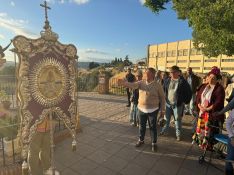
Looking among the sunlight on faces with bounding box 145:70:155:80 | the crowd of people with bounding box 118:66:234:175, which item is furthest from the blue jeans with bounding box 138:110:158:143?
the sunlight on faces with bounding box 145:70:155:80

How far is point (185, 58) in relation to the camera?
209ft

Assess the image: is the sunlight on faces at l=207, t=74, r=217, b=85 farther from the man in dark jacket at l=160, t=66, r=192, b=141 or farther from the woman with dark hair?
the man in dark jacket at l=160, t=66, r=192, b=141

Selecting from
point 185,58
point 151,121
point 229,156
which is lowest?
point 229,156

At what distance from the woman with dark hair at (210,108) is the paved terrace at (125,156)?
62cm

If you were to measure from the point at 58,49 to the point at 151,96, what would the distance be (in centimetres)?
247

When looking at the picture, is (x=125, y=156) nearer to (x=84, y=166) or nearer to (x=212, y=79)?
(x=84, y=166)

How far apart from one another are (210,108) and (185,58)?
6421cm

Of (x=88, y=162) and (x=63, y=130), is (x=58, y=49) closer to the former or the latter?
(x=88, y=162)

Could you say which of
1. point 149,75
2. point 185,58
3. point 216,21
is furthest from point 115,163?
point 185,58

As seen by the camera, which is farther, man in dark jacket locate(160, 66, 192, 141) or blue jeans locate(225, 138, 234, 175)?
man in dark jacket locate(160, 66, 192, 141)

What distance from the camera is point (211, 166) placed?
410 cm

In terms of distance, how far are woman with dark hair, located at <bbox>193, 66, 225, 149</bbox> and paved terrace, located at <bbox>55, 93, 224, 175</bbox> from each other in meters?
0.62

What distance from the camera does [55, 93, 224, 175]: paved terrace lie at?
12.7ft

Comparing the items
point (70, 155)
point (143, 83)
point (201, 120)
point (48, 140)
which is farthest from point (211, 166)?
point (48, 140)
